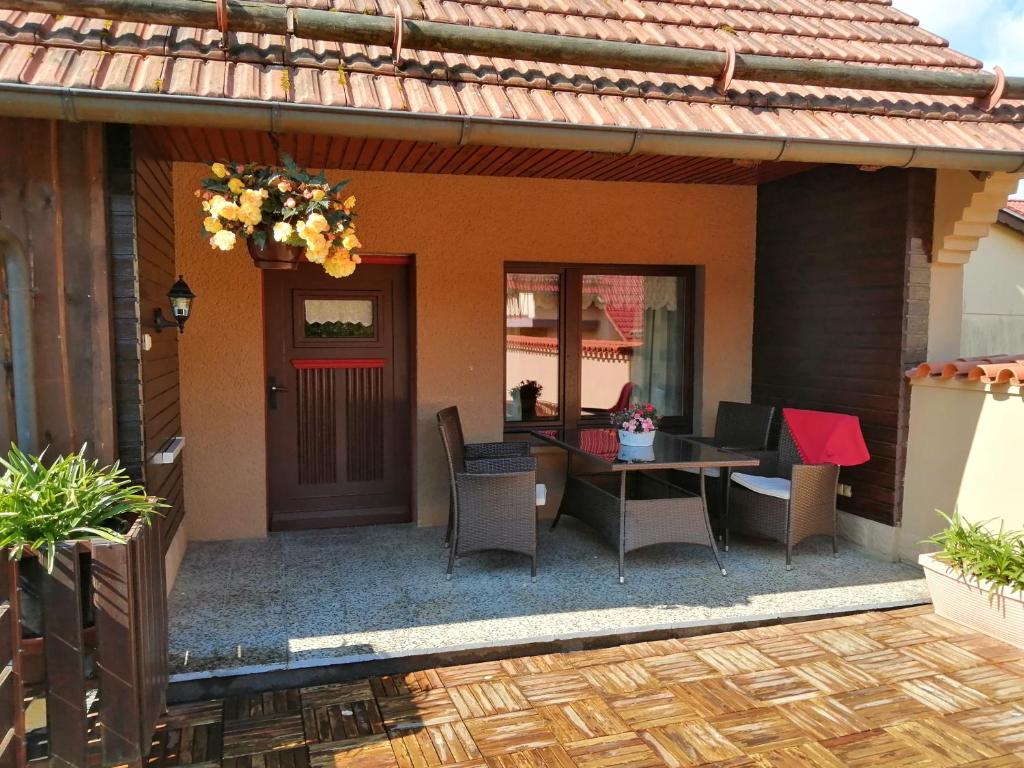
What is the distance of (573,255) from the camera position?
18.9 feet

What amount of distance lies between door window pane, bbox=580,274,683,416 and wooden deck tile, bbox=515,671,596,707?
288cm

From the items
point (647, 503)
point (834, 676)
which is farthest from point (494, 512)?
point (834, 676)

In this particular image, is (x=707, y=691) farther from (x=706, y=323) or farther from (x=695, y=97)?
(x=706, y=323)

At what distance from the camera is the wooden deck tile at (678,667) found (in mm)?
3314

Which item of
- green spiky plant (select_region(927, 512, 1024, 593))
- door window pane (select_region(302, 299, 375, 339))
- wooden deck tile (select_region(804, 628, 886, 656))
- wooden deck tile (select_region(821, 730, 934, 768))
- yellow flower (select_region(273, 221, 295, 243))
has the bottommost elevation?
wooden deck tile (select_region(821, 730, 934, 768))

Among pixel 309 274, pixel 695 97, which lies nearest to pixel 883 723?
pixel 695 97

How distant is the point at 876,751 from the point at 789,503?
2099 mm

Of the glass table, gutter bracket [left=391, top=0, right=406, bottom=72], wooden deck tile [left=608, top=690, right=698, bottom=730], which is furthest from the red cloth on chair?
gutter bracket [left=391, top=0, right=406, bottom=72]

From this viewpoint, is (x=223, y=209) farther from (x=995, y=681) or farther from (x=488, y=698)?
(x=995, y=681)

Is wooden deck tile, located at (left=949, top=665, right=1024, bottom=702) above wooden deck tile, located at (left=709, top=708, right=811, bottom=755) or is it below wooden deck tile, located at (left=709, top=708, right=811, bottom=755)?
above

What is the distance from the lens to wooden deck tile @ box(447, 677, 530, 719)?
9.91ft

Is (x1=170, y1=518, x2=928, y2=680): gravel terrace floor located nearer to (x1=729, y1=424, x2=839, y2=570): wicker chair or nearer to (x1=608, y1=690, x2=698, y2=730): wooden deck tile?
(x1=729, y1=424, x2=839, y2=570): wicker chair

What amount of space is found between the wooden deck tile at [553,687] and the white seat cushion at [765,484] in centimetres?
214

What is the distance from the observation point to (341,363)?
553cm
